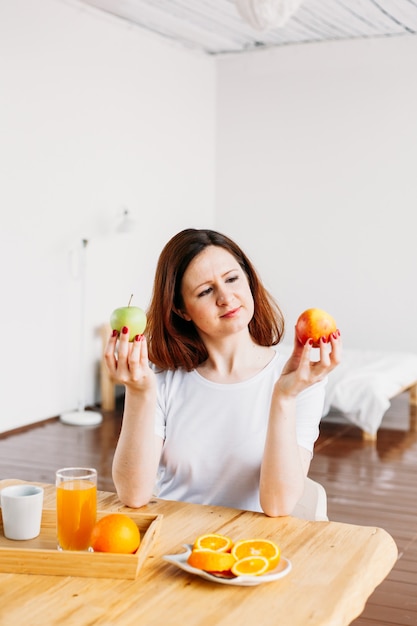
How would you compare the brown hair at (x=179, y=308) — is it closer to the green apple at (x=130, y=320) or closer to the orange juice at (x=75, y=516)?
the green apple at (x=130, y=320)

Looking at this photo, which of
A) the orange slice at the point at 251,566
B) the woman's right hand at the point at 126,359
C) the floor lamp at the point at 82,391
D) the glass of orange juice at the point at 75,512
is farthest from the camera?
the floor lamp at the point at 82,391

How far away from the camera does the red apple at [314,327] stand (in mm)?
→ 1636

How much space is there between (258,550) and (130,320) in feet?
1.58

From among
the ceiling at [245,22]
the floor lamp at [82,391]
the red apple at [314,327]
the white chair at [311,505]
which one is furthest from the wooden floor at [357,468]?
the ceiling at [245,22]

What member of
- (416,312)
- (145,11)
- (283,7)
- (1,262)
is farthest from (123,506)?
(416,312)

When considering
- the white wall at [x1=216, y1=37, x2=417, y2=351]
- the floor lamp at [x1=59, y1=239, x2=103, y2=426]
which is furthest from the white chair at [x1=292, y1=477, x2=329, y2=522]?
the white wall at [x1=216, y1=37, x2=417, y2=351]

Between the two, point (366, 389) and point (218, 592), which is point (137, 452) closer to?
point (218, 592)

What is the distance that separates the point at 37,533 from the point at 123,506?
241mm

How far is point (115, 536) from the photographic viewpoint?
134 cm

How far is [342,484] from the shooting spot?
4.10 meters

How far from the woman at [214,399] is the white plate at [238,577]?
31 centimetres

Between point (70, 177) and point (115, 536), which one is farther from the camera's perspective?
point (70, 177)

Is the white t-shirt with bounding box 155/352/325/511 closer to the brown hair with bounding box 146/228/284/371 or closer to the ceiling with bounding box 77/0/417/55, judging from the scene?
the brown hair with bounding box 146/228/284/371

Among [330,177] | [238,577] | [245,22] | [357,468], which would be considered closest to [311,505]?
[238,577]
